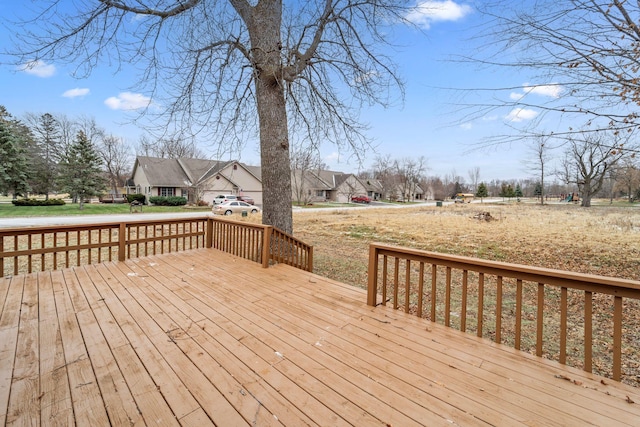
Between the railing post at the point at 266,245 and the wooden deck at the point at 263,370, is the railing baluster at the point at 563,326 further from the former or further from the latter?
the railing post at the point at 266,245

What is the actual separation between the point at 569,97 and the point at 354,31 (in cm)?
449

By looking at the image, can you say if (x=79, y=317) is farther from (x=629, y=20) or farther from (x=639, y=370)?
(x=629, y=20)

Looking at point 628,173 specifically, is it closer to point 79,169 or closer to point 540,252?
point 540,252

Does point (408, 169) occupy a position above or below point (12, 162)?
above

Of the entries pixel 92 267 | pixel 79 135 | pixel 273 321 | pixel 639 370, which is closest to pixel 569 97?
pixel 639 370

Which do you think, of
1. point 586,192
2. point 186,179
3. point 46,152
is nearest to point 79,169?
point 186,179

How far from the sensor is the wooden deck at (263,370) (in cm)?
164

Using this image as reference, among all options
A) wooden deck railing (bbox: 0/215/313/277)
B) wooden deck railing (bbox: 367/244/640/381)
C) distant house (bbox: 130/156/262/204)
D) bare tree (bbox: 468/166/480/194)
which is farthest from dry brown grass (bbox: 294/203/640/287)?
A: bare tree (bbox: 468/166/480/194)

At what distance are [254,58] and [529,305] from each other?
21.8ft

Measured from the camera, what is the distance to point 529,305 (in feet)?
15.1

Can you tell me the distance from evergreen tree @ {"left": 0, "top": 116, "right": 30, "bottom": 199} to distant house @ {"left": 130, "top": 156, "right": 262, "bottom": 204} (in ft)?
26.0

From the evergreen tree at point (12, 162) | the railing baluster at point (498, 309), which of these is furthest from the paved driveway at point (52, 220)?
the railing baluster at point (498, 309)

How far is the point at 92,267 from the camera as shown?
4.48 metres

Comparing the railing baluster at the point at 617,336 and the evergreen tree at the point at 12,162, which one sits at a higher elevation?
the evergreen tree at the point at 12,162
